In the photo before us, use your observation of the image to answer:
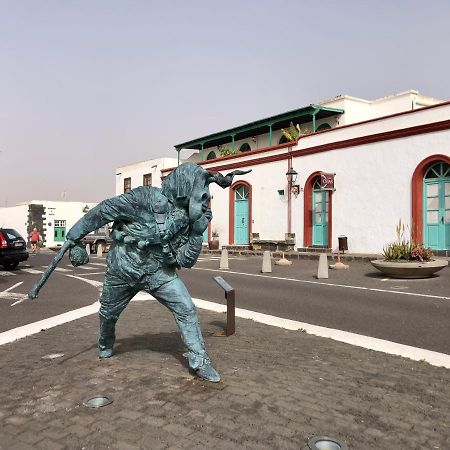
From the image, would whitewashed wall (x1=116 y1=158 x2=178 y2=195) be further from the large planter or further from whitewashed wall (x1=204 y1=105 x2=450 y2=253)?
the large planter

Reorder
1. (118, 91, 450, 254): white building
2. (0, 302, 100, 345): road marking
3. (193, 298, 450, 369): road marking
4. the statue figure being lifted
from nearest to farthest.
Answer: the statue figure being lifted → (193, 298, 450, 369): road marking → (0, 302, 100, 345): road marking → (118, 91, 450, 254): white building

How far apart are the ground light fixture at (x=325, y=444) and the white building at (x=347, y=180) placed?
15.7 metres

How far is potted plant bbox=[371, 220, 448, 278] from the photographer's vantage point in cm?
1251

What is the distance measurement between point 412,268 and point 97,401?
1081cm

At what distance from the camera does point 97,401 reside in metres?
3.54

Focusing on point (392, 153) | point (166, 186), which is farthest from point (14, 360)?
point (392, 153)

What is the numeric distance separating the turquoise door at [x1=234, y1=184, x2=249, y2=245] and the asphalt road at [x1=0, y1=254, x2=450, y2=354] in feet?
34.8

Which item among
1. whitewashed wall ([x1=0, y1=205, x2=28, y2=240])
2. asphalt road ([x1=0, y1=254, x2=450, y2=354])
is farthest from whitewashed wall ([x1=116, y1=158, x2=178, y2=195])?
asphalt road ([x1=0, y1=254, x2=450, y2=354])

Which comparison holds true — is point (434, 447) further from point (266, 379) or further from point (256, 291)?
point (256, 291)

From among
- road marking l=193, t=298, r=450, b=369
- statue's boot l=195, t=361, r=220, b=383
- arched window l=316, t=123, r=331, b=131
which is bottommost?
road marking l=193, t=298, r=450, b=369

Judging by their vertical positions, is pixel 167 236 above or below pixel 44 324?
above

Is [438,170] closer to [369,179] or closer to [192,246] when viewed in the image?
[369,179]

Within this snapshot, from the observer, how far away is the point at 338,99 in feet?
85.7

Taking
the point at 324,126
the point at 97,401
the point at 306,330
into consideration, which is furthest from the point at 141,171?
the point at 97,401
